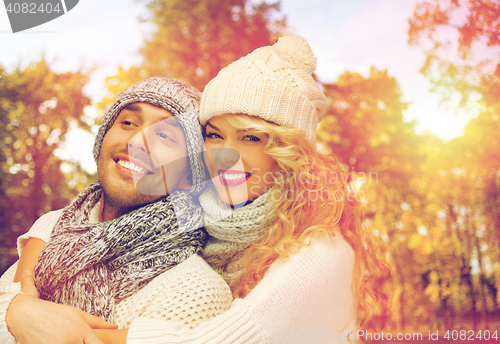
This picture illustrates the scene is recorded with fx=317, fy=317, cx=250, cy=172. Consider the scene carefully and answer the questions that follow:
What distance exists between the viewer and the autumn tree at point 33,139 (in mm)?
2959

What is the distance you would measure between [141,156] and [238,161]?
54 centimetres

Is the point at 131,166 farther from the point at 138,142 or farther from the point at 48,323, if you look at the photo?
the point at 48,323

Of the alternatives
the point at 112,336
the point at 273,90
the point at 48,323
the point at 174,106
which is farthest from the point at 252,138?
the point at 48,323

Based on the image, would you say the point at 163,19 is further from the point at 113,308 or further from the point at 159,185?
the point at 113,308

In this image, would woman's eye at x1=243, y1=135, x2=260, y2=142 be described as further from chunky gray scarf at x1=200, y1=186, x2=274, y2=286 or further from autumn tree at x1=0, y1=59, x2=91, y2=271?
autumn tree at x1=0, y1=59, x2=91, y2=271

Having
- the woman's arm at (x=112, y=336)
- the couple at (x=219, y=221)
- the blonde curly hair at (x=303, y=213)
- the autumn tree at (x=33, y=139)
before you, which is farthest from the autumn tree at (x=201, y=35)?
the woman's arm at (x=112, y=336)

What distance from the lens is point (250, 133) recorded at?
1.79m

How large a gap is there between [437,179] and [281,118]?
7.15 ft

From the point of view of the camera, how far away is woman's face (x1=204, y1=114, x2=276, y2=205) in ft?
6.06

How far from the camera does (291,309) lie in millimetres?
1439

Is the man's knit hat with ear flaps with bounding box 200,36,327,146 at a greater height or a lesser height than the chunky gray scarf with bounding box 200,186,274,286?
greater

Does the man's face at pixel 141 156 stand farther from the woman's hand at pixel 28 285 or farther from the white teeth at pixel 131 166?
the woman's hand at pixel 28 285

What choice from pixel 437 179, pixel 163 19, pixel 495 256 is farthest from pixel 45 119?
pixel 495 256

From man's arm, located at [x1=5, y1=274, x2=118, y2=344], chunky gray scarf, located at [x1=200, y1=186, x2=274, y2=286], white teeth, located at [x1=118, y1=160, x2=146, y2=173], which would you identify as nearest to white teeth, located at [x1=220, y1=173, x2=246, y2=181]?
chunky gray scarf, located at [x1=200, y1=186, x2=274, y2=286]
